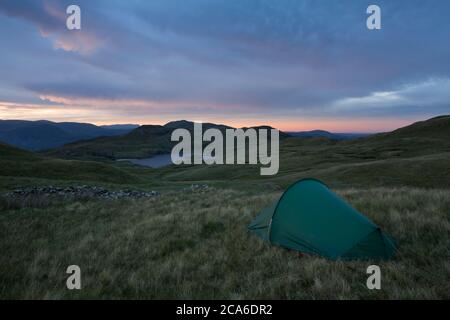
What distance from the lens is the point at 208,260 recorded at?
7992 millimetres

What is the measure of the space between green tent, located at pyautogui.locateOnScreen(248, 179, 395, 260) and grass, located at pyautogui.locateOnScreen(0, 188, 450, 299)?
0.41m

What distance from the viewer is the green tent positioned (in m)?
7.71

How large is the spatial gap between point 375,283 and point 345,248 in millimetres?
1630

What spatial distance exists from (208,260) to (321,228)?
10.3ft

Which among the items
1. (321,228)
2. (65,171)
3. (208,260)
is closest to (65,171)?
(65,171)

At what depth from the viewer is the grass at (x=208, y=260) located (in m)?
6.05

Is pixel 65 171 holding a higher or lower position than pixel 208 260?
lower

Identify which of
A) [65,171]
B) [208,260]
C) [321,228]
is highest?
[321,228]

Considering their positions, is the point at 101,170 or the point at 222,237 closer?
the point at 222,237

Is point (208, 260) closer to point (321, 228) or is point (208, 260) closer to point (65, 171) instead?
point (321, 228)

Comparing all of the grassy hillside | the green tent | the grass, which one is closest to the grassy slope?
the grassy hillside

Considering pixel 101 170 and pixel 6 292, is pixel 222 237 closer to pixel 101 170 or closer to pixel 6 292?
pixel 6 292
